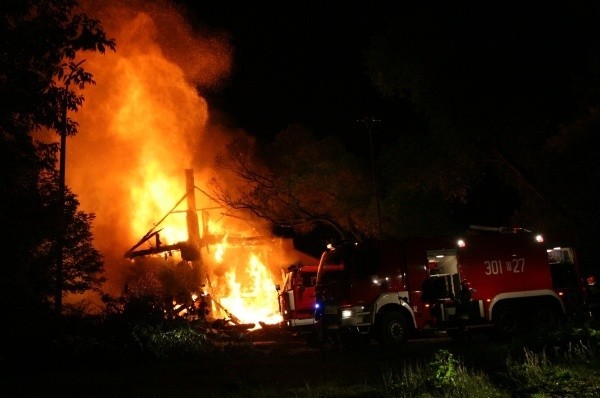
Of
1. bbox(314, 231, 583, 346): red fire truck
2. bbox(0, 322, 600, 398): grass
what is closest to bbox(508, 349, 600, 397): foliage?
bbox(0, 322, 600, 398): grass

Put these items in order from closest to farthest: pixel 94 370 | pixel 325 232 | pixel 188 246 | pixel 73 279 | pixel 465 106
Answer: pixel 94 370
pixel 73 279
pixel 465 106
pixel 188 246
pixel 325 232

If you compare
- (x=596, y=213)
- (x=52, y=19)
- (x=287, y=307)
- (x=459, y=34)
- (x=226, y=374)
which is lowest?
(x=226, y=374)

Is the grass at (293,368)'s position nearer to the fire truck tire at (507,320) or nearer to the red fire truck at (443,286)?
the fire truck tire at (507,320)

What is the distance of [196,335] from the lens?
15.8 m

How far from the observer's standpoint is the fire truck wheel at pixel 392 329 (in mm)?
14914

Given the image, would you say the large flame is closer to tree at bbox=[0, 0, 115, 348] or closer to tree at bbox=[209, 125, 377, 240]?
tree at bbox=[209, 125, 377, 240]

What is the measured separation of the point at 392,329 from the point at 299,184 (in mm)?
15127

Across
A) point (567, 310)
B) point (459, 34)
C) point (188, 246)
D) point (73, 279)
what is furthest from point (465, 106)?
point (188, 246)

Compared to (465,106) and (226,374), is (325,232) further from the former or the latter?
(226,374)

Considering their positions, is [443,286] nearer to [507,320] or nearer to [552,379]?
[507,320]

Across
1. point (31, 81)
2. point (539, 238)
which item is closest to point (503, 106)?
point (539, 238)

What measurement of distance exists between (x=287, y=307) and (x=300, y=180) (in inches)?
401

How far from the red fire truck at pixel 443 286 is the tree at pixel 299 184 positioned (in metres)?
12.3

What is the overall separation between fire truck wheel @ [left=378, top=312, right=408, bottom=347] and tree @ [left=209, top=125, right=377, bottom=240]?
43.6 feet
